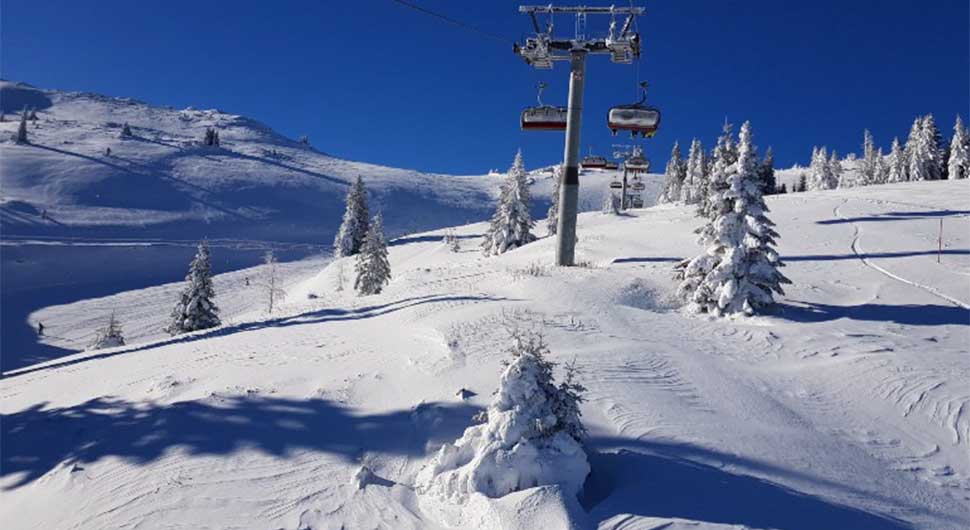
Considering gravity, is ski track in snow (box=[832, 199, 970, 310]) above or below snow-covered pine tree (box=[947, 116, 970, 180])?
below

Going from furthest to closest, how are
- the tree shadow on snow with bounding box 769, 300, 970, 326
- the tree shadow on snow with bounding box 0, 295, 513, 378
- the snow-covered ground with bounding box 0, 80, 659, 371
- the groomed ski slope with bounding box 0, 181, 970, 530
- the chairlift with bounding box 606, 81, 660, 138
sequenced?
the snow-covered ground with bounding box 0, 80, 659, 371, the chairlift with bounding box 606, 81, 660, 138, the tree shadow on snow with bounding box 0, 295, 513, 378, the tree shadow on snow with bounding box 769, 300, 970, 326, the groomed ski slope with bounding box 0, 181, 970, 530

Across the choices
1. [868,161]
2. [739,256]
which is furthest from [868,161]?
[739,256]

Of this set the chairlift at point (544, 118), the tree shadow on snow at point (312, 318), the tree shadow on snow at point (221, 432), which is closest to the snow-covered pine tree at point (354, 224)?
the chairlift at point (544, 118)

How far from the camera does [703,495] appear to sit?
579cm

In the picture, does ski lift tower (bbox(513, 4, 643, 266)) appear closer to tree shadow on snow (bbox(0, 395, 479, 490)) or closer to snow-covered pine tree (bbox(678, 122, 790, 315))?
snow-covered pine tree (bbox(678, 122, 790, 315))

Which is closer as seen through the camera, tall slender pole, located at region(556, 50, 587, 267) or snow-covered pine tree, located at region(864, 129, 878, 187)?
tall slender pole, located at region(556, 50, 587, 267)

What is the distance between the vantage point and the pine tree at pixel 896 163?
91.0m

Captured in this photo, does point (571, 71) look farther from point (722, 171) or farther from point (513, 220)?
point (513, 220)

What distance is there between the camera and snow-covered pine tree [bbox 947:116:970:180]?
75625 millimetres

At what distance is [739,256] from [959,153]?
86044 mm

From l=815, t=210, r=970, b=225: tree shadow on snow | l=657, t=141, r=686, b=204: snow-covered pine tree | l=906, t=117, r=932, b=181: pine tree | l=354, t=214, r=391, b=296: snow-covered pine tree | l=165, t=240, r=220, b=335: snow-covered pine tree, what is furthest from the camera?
l=657, t=141, r=686, b=204: snow-covered pine tree

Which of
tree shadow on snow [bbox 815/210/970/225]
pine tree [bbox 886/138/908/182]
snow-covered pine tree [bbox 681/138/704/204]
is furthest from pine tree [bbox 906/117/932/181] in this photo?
tree shadow on snow [bbox 815/210/970/225]

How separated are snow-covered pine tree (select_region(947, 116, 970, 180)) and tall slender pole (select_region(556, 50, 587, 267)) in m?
81.3

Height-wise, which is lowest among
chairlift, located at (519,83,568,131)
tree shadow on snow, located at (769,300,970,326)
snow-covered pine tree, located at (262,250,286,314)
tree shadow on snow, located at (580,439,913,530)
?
snow-covered pine tree, located at (262,250,286,314)
